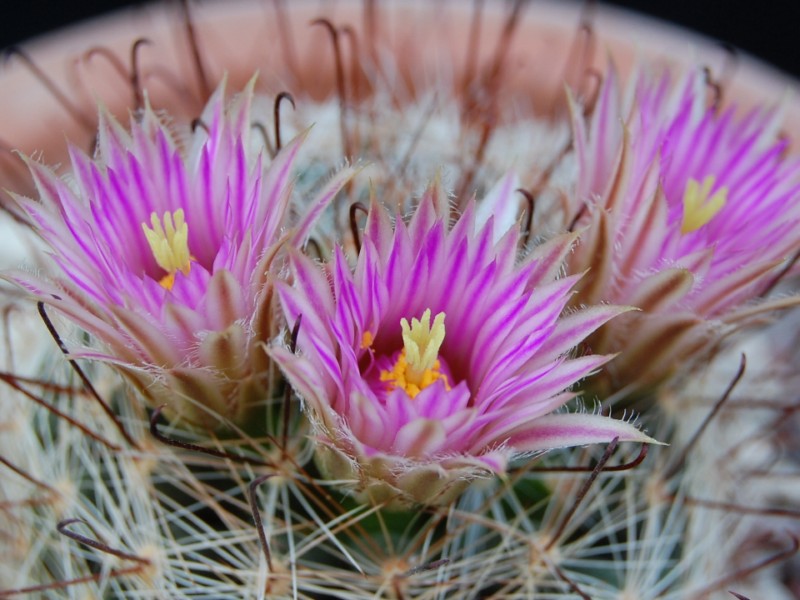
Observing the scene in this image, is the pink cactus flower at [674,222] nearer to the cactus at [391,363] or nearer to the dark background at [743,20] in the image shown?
the cactus at [391,363]

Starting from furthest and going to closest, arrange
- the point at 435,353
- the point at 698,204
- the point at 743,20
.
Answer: the point at 743,20 < the point at 698,204 < the point at 435,353

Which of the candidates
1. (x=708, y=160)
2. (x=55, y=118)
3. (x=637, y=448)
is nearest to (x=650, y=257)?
(x=708, y=160)

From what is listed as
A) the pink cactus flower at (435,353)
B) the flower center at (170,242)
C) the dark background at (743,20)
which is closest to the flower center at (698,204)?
the pink cactus flower at (435,353)

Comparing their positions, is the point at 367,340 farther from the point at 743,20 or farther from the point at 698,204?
the point at 743,20

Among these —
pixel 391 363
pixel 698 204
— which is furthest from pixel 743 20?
pixel 391 363

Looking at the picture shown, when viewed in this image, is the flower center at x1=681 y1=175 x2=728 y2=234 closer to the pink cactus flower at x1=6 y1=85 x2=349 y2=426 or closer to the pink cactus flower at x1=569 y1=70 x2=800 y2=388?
the pink cactus flower at x1=569 y1=70 x2=800 y2=388

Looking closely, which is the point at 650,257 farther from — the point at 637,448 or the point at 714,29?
the point at 714,29
